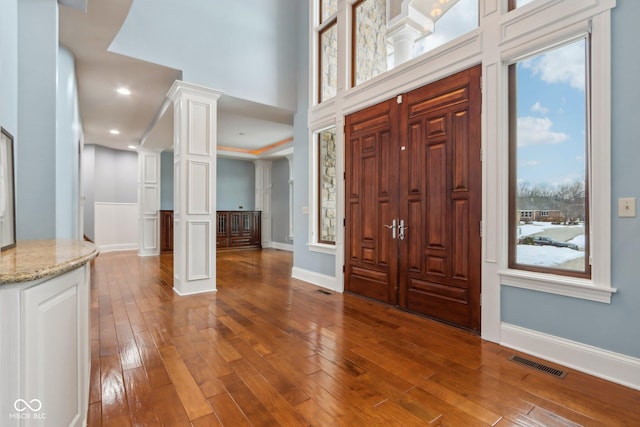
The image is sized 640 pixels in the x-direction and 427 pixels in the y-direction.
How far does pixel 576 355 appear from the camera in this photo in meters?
2.09

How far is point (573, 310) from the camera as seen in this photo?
6.98ft

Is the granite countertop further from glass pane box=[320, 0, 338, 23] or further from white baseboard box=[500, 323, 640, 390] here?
glass pane box=[320, 0, 338, 23]

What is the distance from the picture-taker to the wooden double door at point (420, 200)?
8.95 ft

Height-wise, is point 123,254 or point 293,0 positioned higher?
point 293,0

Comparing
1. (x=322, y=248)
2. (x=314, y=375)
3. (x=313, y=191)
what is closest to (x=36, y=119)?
(x=314, y=375)

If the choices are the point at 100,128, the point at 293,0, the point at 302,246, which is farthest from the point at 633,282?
the point at 100,128

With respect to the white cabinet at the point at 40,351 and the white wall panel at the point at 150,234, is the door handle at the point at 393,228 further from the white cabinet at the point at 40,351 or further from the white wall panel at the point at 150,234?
the white wall panel at the point at 150,234

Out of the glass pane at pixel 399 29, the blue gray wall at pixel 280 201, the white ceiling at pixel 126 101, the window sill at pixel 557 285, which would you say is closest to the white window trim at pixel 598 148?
the window sill at pixel 557 285

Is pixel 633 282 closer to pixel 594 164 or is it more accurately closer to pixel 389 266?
pixel 594 164

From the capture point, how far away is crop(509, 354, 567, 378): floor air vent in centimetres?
202

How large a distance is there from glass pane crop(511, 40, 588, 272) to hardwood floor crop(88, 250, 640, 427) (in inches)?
33.4

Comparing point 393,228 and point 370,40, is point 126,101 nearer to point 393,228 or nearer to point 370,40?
point 370,40

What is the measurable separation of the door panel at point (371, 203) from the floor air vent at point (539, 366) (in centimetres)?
130

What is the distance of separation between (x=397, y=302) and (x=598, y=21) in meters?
2.77
